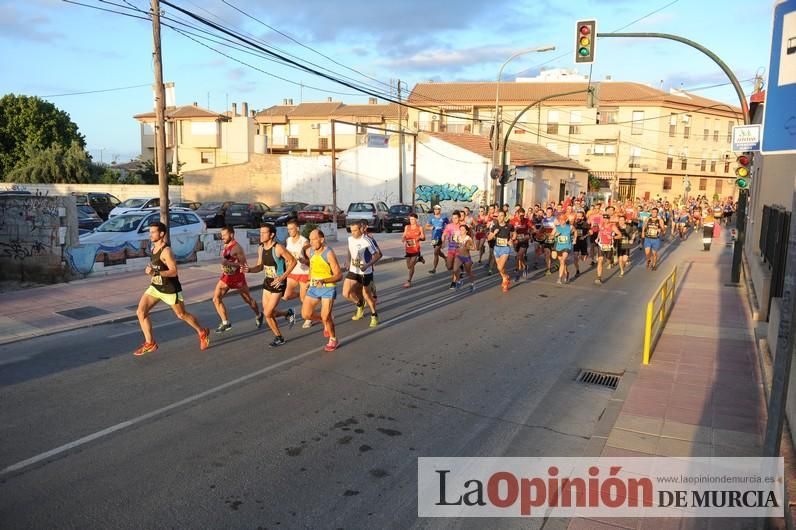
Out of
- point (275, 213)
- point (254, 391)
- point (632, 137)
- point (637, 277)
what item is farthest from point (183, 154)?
point (254, 391)

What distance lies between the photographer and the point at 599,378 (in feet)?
Result: 24.9

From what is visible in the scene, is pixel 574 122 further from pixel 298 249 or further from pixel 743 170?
pixel 298 249

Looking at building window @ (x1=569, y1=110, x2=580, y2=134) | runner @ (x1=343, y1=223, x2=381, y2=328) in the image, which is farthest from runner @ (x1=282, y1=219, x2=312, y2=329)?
building window @ (x1=569, y1=110, x2=580, y2=134)

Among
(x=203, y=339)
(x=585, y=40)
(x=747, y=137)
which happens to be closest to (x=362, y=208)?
(x=585, y=40)

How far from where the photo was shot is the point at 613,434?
563 centimetres

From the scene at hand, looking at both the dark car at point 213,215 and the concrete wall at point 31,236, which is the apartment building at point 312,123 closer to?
the dark car at point 213,215

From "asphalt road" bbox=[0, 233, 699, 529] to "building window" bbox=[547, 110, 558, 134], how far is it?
5768cm

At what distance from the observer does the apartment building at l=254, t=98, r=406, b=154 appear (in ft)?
209

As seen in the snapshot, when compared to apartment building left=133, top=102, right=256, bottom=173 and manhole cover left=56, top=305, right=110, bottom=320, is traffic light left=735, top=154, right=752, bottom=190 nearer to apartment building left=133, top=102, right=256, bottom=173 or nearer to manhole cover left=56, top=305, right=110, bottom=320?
manhole cover left=56, top=305, right=110, bottom=320

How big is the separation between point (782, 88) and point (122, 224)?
17.1 meters

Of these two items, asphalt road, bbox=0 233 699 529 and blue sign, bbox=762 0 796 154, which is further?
asphalt road, bbox=0 233 699 529

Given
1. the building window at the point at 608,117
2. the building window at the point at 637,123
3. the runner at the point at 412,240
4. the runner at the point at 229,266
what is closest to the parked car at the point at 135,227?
the runner at the point at 412,240

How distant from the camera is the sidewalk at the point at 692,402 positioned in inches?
207

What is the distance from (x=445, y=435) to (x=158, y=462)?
256 cm
